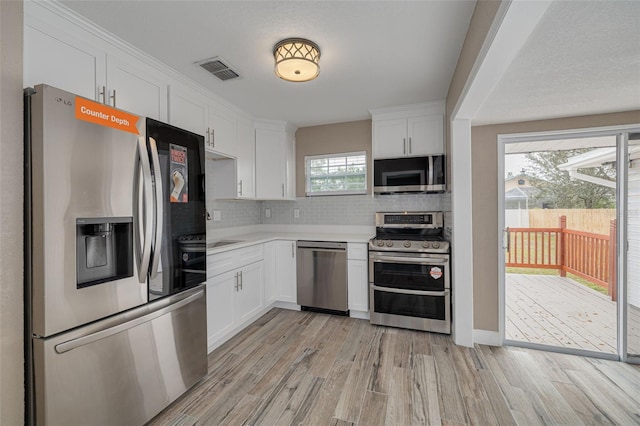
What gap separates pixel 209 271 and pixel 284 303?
142 cm

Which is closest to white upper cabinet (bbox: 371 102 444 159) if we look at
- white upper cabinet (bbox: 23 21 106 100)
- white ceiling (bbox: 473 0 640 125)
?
white ceiling (bbox: 473 0 640 125)

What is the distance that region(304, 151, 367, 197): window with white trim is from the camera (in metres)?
3.78

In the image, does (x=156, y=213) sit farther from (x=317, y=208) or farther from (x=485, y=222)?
(x=485, y=222)

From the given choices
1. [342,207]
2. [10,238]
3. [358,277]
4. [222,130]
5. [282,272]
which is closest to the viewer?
[10,238]

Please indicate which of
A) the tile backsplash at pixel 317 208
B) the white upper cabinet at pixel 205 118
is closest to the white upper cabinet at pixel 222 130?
the white upper cabinet at pixel 205 118

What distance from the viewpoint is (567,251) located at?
2.61 m

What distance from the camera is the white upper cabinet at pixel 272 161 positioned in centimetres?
357

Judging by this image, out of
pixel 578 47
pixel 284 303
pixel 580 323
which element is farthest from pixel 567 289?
pixel 284 303

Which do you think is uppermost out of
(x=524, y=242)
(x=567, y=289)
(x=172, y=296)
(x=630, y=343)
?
(x=524, y=242)

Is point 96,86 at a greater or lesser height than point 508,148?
greater

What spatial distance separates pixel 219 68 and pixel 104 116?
3.80ft

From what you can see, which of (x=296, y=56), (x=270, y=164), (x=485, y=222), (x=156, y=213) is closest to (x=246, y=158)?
(x=270, y=164)

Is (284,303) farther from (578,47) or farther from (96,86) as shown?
(578,47)

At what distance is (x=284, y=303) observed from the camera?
139 inches
